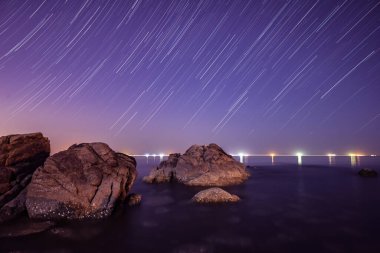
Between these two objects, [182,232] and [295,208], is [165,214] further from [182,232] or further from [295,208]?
[295,208]

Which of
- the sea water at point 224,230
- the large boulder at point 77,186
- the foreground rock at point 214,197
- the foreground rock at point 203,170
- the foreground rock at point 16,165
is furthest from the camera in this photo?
the foreground rock at point 203,170

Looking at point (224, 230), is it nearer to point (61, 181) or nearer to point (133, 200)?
point (133, 200)

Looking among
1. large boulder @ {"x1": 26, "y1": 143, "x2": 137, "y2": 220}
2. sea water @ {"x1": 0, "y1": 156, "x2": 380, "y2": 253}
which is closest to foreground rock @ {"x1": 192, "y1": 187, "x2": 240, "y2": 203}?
sea water @ {"x1": 0, "y1": 156, "x2": 380, "y2": 253}

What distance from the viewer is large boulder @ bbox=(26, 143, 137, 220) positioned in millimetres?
18016

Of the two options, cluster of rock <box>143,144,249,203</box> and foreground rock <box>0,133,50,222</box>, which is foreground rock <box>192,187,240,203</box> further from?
foreground rock <box>0,133,50,222</box>

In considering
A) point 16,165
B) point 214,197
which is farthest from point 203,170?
point 16,165

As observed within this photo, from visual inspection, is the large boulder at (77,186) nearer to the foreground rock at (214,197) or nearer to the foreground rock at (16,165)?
the foreground rock at (16,165)

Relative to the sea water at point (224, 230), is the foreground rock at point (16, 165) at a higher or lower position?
higher

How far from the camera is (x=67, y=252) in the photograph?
41.6 ft

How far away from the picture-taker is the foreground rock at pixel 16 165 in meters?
18.3

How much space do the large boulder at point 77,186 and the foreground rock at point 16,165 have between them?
1.41 m

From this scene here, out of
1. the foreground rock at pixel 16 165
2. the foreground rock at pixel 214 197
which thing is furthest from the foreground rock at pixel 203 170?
the foreground rock at pixel 16 165

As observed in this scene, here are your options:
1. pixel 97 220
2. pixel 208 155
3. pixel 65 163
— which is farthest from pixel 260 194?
pixel 65 163

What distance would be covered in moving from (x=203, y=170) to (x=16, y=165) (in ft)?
79.3
